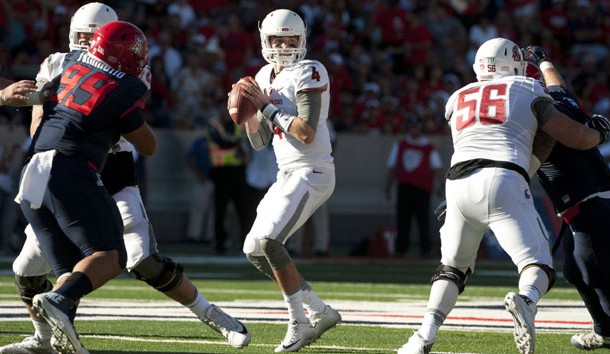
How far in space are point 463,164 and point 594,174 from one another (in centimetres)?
115

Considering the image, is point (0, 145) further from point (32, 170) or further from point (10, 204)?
point (32, 170)

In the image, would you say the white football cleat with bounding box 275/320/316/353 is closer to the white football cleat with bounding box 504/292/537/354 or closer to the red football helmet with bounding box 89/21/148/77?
the white football cleat with bounding box 504/292/537/354

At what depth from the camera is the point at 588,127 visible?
268 inches

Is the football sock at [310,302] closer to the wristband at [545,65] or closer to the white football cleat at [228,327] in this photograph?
the white football cleat at [228,327]

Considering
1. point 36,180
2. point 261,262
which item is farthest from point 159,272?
point 36,180

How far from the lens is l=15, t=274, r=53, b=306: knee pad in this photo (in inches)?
271

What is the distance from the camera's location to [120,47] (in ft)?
20.7

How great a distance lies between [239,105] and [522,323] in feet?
7.16

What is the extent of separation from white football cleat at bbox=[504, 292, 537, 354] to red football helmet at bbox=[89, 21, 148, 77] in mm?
2088

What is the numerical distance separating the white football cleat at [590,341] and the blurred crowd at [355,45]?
10.3m

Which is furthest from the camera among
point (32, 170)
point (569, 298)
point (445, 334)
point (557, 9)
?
point (557, 9)

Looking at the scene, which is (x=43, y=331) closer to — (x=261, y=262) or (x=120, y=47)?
(x=261, y=262)

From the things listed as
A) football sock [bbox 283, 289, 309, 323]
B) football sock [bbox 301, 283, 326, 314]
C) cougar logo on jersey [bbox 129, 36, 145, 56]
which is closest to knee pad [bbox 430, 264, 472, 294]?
football sock [bbox 283, 289, 309, 323]

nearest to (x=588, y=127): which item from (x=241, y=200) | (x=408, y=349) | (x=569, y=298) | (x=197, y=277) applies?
(x=408, y=349)
